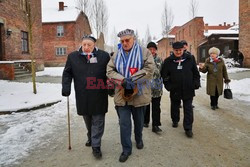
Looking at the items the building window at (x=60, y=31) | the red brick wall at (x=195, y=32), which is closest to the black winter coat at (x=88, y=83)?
the building window at (x=60, y=31)

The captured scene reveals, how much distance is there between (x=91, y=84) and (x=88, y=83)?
0.05 metres

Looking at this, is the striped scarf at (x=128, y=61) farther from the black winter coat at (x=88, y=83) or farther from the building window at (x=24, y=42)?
the building window at (x=24, y=42)

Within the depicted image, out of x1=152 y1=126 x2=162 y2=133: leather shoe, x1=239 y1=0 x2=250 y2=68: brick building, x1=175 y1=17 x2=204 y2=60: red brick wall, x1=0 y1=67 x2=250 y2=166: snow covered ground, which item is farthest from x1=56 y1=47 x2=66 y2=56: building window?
x1=152 y1=126 x2=162 y2=133: leather shoe

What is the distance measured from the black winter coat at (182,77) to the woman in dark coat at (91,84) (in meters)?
1.56

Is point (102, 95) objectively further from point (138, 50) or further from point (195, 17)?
point (195, 17)

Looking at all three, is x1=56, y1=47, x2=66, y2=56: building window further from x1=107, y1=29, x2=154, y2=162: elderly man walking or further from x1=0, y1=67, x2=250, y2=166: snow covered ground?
x1=107, y1=29, x2=154, y2=162: elderly man walking

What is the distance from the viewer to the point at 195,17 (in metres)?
32.6

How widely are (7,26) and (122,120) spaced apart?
47.5 feet

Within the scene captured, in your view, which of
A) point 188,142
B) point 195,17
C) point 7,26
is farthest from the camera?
point 195,17

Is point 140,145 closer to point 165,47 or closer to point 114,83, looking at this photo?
point 114,83

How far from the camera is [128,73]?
338 centimetres

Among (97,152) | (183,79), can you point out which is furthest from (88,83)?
(183,79)

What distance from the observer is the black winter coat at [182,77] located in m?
4.46

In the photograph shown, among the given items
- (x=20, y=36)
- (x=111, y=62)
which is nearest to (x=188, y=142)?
(x=111, y=62)
